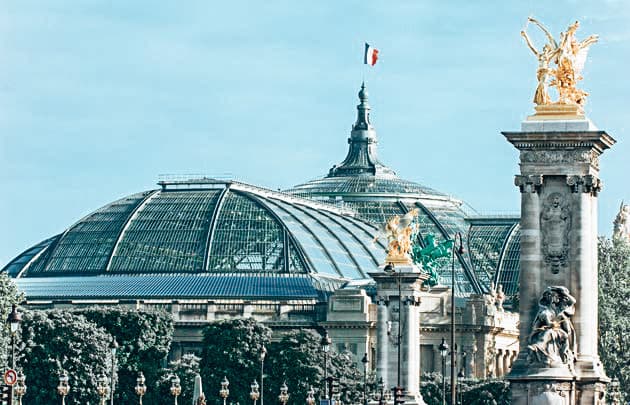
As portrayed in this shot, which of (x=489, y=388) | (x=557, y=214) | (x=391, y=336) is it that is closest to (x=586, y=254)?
(x=557, y=214)

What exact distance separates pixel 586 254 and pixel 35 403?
3812 inches

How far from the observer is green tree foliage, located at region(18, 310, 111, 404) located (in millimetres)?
182625

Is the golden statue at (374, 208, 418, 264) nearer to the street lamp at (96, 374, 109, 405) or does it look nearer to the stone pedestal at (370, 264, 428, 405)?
the stone pedestal at (370, 264, 428, 405)

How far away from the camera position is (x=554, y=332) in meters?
88.4

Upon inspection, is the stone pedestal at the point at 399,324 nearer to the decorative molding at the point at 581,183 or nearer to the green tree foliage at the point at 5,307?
the green tree foliage at the point at 5,307

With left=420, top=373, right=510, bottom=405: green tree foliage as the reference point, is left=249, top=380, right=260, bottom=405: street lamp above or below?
below

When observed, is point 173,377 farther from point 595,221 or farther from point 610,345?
point 595,221

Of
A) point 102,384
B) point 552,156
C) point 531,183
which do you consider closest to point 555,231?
point 531,183

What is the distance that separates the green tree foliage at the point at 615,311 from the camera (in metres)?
156

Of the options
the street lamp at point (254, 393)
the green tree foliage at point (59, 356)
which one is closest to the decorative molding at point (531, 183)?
the street lamp at point (254, 393)

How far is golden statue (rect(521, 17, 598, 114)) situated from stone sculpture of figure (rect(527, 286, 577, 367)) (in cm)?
691

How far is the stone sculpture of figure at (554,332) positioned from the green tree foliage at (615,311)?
63507 mm

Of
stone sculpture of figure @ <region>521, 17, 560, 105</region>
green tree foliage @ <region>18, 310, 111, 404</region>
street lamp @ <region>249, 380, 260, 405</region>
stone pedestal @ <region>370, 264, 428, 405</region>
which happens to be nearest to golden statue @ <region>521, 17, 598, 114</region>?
stone sculpture of figure @ <region>521, 17, 560, 105</region>

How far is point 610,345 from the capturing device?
157500 millimetres
